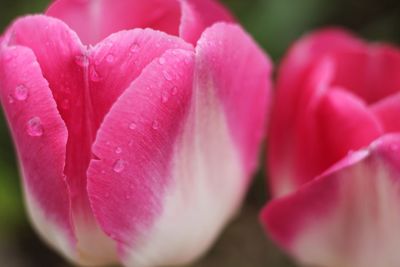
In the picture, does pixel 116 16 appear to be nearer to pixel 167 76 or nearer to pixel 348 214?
pixel 167 76

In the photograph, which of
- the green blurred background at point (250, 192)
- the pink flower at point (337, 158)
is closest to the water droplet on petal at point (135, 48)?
the pink flower at point (337, 158)

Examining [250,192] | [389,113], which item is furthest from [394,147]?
[250,192]

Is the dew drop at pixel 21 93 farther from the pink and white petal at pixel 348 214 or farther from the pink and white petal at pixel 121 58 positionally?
the pink and white petal at pixel 348 214

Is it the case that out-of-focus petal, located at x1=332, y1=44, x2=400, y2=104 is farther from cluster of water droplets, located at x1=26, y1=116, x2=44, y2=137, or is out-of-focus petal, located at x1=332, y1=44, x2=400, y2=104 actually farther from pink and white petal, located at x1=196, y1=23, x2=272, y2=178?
Result: cluster of water droplets, located at x1=26, y1=116, x2=44, y2=137

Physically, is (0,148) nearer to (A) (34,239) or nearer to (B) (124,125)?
(A) (34,239)

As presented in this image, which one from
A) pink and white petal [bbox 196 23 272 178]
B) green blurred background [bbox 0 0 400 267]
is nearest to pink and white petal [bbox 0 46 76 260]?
pink and white petal [bbox 196 23 272 178]
